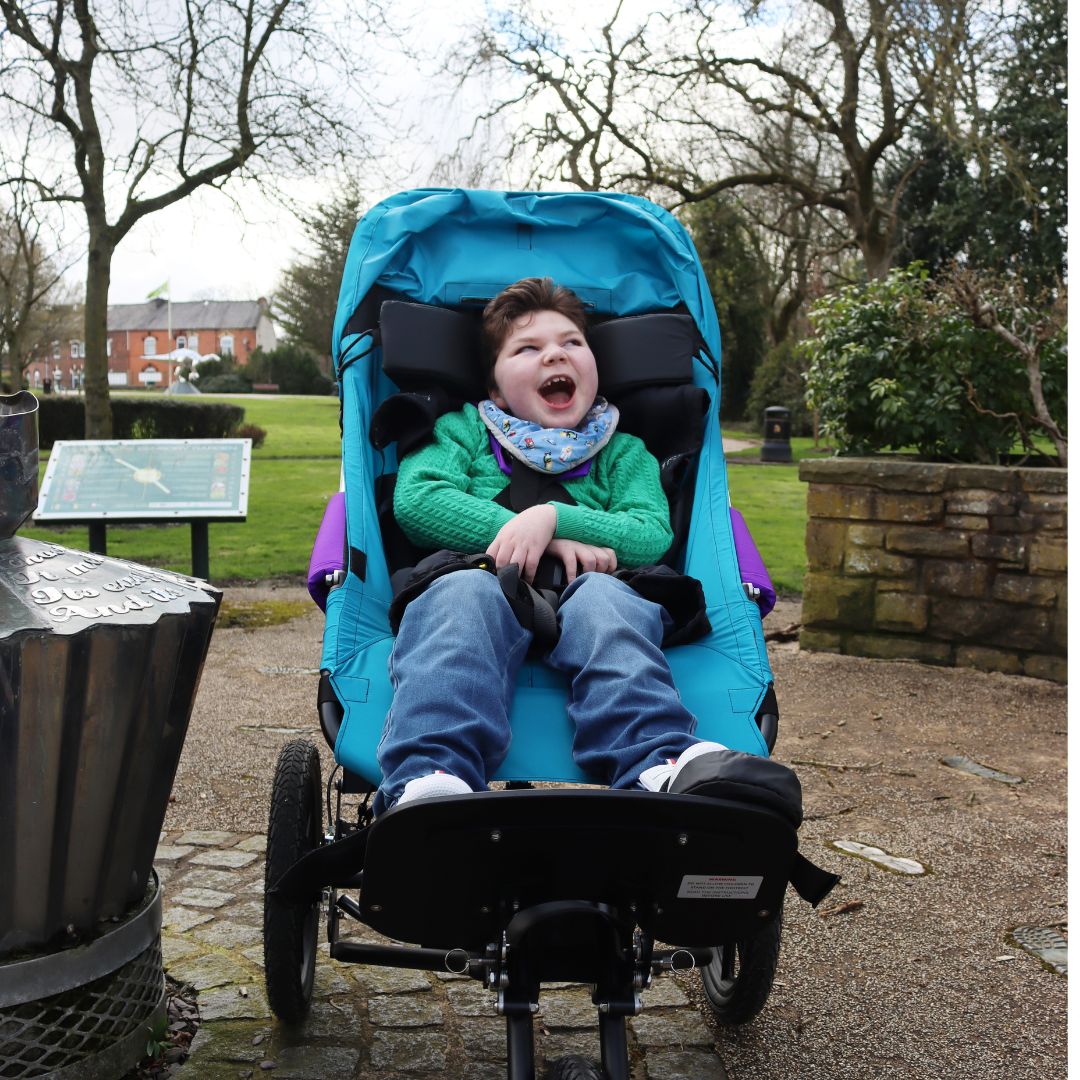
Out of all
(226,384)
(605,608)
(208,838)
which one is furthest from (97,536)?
(226,384)

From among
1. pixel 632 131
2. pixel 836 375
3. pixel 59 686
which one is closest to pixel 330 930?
pixel 59 686

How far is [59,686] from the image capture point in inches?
76.7

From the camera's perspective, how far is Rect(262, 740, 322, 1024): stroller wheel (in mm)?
2262

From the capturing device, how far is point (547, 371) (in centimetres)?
293

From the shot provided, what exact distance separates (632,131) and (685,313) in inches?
476

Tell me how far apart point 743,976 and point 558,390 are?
1.43 m

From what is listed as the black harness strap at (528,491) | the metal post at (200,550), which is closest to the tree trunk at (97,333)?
the metal post at (200,550)

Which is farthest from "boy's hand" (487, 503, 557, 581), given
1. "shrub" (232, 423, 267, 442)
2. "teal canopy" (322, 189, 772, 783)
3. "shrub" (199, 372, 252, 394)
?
"shrub" (199, 372, 252, 394)

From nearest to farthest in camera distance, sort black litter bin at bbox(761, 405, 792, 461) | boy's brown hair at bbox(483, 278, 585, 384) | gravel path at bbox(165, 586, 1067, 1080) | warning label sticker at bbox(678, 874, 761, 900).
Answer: warning label sticker at bbox(678, 874, 761, 900), gravel path at bbox(165, 586, 1067, 1080), boy's brown hair at bbox(483, 278, 585, 384), black litter bin at bbox(761, 405, 792, 461)

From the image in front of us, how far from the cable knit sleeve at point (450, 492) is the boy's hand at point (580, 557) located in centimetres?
13

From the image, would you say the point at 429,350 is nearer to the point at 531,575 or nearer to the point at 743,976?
the point at 531,575

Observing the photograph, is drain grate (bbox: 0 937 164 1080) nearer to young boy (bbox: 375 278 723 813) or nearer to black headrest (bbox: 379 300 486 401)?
young boy (bbox: 375 278 723 813)

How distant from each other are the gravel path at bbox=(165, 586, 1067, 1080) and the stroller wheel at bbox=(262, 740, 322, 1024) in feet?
0.43

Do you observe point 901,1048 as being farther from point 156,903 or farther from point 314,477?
point 314,477
